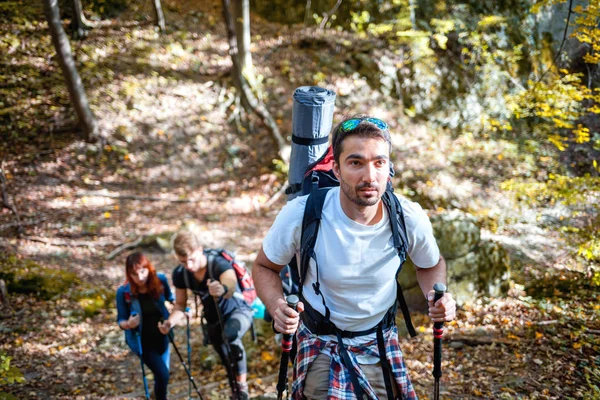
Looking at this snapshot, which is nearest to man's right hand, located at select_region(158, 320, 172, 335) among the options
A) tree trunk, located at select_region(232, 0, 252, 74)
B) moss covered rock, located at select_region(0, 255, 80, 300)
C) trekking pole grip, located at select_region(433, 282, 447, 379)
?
trekking pole grip, located at select_region(433, 282, 447, 379)

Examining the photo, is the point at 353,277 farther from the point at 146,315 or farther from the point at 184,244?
the point at 146,315

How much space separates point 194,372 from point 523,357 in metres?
4.46

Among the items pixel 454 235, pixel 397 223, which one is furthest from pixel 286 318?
pixel 454 235

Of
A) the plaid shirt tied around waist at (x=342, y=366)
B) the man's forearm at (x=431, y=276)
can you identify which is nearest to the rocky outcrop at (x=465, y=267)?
the man's forearm at (x=431, y=276)

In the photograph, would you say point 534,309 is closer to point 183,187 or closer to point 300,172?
point 300,172

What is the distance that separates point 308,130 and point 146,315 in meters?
3.02

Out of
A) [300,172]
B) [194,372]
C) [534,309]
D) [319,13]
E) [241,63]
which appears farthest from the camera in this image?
[319,13]

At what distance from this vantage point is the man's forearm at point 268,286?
9.43 ft

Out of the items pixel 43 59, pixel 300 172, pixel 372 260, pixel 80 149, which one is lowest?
pixel 80 149

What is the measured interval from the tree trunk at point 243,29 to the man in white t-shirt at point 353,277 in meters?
10.7

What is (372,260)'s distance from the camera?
2.75m

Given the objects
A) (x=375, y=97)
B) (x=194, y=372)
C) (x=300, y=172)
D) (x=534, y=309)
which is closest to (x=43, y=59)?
(x=375, y=97)

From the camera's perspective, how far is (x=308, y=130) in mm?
3857

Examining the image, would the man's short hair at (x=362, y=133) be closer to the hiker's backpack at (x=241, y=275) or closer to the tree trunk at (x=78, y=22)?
the hiker's backpack at (x=241, y=275)
